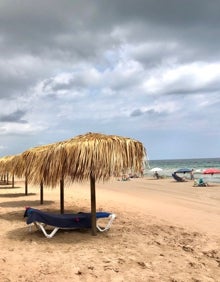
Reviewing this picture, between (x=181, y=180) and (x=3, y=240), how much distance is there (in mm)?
22312

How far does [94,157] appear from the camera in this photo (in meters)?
6.13

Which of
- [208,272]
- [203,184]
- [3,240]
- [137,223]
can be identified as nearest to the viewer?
[208,272]

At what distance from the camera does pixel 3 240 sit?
20.8 feet

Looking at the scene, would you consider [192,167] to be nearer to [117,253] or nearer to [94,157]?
[94,157]

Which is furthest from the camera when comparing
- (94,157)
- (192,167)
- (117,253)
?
(192,167)

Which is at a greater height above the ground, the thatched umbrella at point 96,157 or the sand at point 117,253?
the thatched umbrella at point 96,157

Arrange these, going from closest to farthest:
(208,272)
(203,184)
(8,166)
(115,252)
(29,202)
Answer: (208,272) → (115,252) → (29,202) → (8,166) → (203,184)

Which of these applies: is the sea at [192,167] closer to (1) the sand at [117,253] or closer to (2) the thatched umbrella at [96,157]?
(2) the thatched umbrella at [96,157]

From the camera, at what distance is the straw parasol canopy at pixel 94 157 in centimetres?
618

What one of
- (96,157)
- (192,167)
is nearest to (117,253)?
(96,157)

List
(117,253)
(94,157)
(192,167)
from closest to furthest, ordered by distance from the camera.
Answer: (117,253), (94,157), (192,167)

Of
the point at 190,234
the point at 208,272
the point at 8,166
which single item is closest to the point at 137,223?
the point at 190,234

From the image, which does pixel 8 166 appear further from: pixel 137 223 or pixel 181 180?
pixel 181 180

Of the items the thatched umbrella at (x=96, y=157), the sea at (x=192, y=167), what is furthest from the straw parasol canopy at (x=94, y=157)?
the sea at (x=192, y=167)
